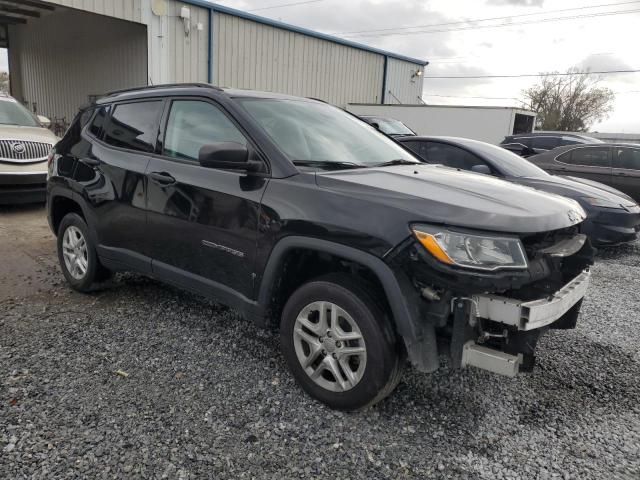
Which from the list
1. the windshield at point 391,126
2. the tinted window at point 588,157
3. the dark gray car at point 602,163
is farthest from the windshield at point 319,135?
the windshield at point 391,126

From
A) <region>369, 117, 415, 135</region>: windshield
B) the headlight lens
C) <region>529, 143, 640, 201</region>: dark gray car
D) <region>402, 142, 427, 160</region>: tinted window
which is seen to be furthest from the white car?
<region>529, 143, 640, 201</region>: dark gray car

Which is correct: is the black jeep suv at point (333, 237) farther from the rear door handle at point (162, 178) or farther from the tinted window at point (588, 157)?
the tinted window at point (588, 157)

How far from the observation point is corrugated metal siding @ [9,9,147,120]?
14.8 metres

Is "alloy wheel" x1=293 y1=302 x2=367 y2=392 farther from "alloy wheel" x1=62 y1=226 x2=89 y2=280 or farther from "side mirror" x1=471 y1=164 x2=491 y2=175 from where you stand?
"side mirror" x1=471 y1=164 x2=491 y2=175

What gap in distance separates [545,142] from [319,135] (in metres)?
12.4

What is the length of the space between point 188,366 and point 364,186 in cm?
163

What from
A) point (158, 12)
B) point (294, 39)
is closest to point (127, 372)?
point (158, 12)

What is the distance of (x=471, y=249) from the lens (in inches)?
91.4

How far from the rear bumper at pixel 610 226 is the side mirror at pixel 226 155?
17.1ft

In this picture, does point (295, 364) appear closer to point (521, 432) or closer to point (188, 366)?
point (188, 366)

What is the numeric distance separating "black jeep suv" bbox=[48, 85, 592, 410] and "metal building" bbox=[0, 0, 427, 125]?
10631mm

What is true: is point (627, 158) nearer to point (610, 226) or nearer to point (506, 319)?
point (610, 226)

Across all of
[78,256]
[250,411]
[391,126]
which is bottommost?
[250,411]

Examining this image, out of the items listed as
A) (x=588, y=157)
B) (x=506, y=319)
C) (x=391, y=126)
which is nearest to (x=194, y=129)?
(x=506, y=319)
